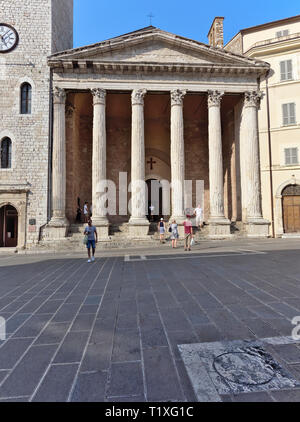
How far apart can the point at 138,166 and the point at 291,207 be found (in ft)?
36.9

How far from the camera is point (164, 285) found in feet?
14.8

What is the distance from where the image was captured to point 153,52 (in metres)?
16.6

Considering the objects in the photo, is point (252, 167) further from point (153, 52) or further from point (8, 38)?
point (8, 38)

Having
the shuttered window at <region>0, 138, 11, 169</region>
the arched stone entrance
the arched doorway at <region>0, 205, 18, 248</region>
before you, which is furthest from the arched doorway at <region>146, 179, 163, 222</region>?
the shuttered window at <region>0, 138, 11, 169</region>

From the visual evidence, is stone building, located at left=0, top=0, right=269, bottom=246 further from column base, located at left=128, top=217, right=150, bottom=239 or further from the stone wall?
the stone wall

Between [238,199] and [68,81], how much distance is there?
46.5 feet

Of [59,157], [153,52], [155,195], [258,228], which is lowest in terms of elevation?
[258,228]

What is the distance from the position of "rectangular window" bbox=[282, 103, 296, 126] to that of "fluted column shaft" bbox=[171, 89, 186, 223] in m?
7.39

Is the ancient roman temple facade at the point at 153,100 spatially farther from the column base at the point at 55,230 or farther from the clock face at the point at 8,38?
the clock face at the point at 8,38

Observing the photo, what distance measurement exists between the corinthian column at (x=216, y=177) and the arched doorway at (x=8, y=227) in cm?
1264

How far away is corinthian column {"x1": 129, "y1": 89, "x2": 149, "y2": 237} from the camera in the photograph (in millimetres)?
15328

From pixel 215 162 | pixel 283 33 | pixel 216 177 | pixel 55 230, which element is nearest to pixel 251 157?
pixel 215 162

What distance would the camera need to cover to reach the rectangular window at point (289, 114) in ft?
57.4

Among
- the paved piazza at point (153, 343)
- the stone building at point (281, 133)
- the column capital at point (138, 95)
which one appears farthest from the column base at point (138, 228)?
the paved piazza at point (153, 343)
